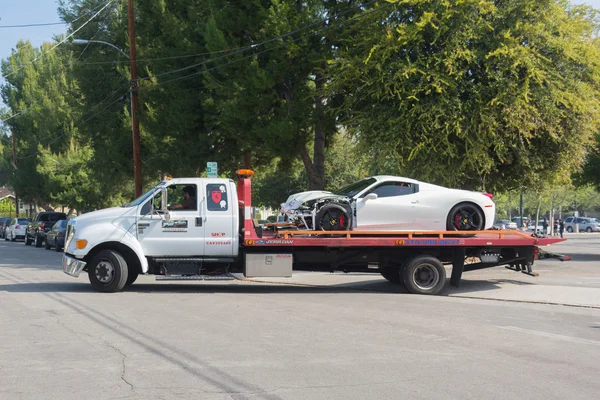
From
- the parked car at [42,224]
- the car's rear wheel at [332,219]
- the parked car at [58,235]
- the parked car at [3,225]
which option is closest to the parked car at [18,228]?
the parked car at [42,224]

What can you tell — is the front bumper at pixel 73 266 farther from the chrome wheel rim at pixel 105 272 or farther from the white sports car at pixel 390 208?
the white sports car at pixel 390 208

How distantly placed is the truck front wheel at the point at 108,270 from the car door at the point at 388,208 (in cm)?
493

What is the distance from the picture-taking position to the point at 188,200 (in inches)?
555

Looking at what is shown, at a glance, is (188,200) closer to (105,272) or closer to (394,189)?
(105,272)

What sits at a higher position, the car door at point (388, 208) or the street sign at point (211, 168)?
the street sign at point (211, 168)

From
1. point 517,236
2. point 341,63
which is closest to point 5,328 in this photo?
point 517,236

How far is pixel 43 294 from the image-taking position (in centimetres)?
1361

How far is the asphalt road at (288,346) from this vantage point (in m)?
6.59

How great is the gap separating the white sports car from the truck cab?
59.1 inches

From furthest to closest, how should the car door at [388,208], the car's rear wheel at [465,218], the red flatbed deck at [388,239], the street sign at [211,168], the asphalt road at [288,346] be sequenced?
the street sign at [211,168] → the car's rear wheel at [465,218] → the car door at [388,208] → the red flatbed deck at [388,239] → the asphalt road at [288,346]

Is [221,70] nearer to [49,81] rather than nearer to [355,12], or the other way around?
[355,12]

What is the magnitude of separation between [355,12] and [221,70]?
518cm

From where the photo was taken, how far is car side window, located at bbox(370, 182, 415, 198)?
14.3 metres

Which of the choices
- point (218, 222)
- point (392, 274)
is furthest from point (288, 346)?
point (392, 274)
